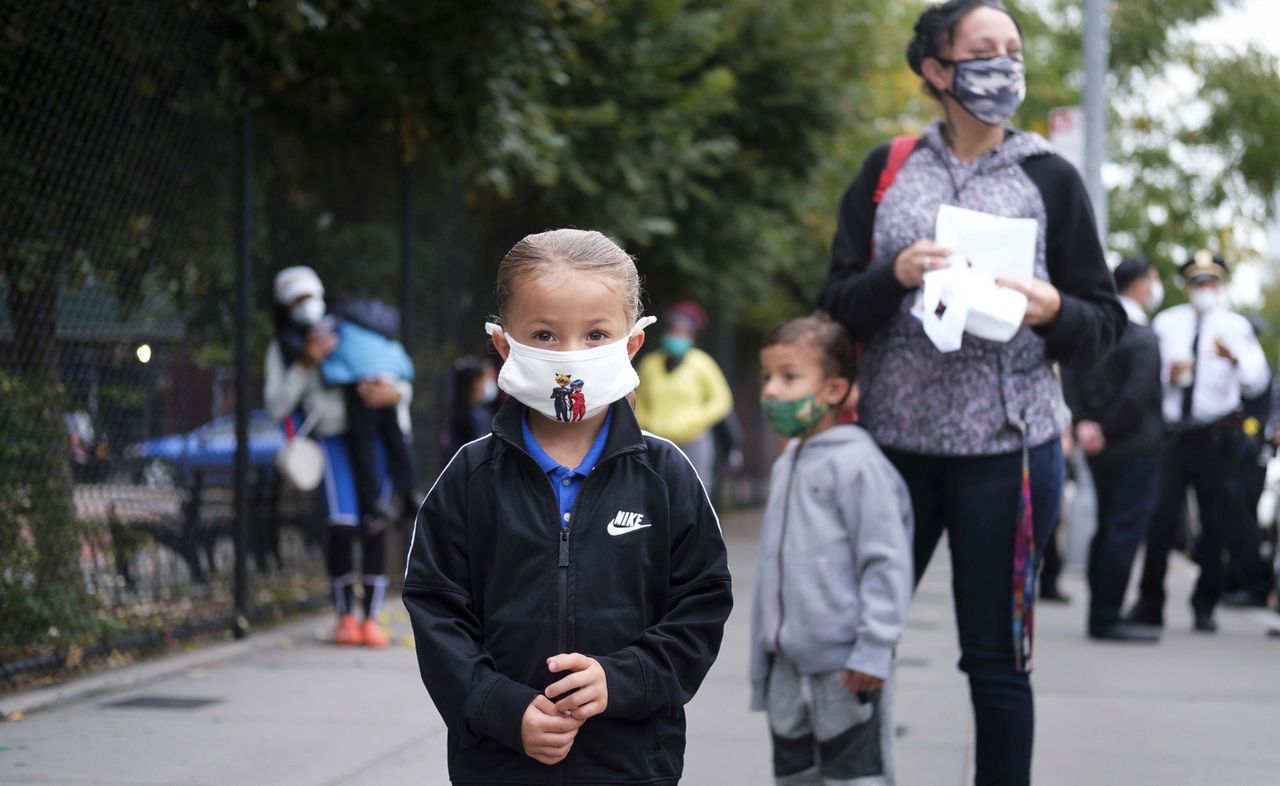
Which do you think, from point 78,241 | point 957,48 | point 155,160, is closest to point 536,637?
point 957,48

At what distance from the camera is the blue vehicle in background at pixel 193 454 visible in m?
7.06

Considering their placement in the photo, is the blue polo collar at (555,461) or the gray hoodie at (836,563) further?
the gray hoodie at (836,563)

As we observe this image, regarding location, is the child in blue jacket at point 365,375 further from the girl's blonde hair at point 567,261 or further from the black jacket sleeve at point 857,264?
the girl's blonde hair at point 567,261

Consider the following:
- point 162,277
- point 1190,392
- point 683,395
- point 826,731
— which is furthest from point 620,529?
point 683,395

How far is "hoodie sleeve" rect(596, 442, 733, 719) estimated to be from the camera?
8.55 ft

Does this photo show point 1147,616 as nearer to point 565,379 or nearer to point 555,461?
point 555,461

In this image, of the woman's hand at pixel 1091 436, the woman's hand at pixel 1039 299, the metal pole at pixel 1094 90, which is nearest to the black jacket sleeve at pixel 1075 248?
the woman's hand at pixel 1039 299

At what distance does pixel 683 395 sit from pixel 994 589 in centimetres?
704

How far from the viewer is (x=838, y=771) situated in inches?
158

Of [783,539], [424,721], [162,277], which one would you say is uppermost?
[162,277]

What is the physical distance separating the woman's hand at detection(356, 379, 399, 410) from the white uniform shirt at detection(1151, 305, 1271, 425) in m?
4.31

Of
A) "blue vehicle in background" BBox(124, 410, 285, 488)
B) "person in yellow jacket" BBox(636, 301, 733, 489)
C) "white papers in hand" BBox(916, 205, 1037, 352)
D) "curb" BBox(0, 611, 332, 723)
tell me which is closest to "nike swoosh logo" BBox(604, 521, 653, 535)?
"white papers in hand" BBox(916, 205, 1037, 352)

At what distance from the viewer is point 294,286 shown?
7.89m

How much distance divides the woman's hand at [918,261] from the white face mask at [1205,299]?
19.9 ft
